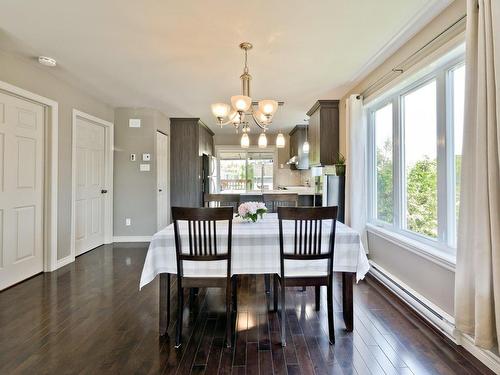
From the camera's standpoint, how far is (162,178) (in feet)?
18.1

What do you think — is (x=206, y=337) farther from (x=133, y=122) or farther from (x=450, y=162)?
(x=133, y=122)

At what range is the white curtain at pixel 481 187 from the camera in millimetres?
1482

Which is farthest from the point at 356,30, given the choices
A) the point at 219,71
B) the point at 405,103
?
the point at 219,71

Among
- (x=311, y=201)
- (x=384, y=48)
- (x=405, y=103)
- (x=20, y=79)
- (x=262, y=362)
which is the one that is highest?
(x=384, y=48)

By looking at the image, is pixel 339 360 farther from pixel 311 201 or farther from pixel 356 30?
pixel 311 201

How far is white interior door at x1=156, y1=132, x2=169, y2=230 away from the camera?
5.22 m

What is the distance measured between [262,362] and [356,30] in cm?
278

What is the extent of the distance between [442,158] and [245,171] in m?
6.09

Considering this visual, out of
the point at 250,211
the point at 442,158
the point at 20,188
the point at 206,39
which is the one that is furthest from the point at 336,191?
the point at 20,188

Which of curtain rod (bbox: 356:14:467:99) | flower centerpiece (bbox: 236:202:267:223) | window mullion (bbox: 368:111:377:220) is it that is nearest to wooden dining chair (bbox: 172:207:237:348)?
flower centerpiece (bbox: 236:202:267:223)

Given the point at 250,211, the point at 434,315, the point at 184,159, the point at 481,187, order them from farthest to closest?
1. the point at 184,159
2. the point at 250,211
3. the point at 434,315
4. the point at 481,187

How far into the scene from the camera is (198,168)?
19.6 ft

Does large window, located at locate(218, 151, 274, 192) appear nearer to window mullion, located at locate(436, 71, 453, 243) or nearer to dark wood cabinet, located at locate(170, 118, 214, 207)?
A: dark wood cabinet, located at locate(170, 118, 214, 207)

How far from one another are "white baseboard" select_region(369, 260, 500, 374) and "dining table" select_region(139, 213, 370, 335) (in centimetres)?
68
